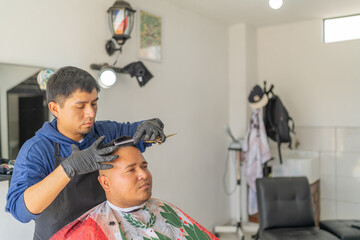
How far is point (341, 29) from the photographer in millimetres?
3723

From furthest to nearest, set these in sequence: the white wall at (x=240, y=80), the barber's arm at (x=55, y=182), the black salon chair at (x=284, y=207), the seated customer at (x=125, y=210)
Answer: the white wall at (x=240, y=80) → the black salon chair at (x=284, y=207) → the seated customer at (x=125, y=210) → the barber's arm at (x=55, y=182)

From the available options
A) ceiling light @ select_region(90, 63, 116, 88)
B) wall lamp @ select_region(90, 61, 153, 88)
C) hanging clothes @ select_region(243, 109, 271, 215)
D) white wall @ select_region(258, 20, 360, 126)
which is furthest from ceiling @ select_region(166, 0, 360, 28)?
ceiling light @ select_region(90, 63, 116, 88)

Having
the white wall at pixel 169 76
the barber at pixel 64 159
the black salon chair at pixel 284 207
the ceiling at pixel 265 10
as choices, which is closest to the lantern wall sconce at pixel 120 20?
the white wall at pixel 169 76

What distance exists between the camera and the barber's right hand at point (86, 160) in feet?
4.03

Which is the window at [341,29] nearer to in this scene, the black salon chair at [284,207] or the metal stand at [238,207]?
the metal stand at [238,207]

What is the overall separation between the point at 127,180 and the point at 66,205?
28 centimetres

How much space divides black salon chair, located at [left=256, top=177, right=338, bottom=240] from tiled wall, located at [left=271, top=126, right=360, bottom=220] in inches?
41.6

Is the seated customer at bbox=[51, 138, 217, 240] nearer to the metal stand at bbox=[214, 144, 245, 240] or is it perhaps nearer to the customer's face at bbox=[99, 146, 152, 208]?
the customer's face at bbox=[99, 146, 152, 208]

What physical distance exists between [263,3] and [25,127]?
92.9 inches

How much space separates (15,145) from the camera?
1937 millimetres

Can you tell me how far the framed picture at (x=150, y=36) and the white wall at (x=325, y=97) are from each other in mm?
1739

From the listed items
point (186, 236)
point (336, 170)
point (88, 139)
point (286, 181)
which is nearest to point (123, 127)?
point (88, 139)

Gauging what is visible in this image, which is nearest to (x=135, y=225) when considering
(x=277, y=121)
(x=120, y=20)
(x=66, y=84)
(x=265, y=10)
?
(x=66, y=84)

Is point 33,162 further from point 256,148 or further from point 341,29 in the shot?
point 341,29
